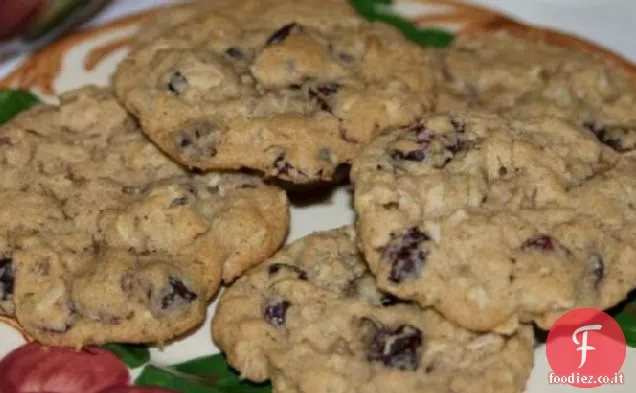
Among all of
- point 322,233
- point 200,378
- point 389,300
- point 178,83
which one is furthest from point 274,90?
point 200,378

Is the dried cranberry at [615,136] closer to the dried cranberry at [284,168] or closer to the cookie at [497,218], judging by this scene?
the cookie at [497,218]

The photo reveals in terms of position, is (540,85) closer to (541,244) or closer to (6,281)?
(541,244)

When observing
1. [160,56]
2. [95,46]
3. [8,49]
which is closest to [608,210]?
[160,56]

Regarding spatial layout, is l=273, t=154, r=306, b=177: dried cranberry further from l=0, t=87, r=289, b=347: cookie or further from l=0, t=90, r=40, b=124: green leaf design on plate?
l=0, t=90, r=40, b=124: green leaf design on plate

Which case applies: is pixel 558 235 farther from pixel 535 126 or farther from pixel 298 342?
pixel 298 342

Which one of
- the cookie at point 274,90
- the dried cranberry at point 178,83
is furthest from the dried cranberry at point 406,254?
the dried cranberry at point 178,83
